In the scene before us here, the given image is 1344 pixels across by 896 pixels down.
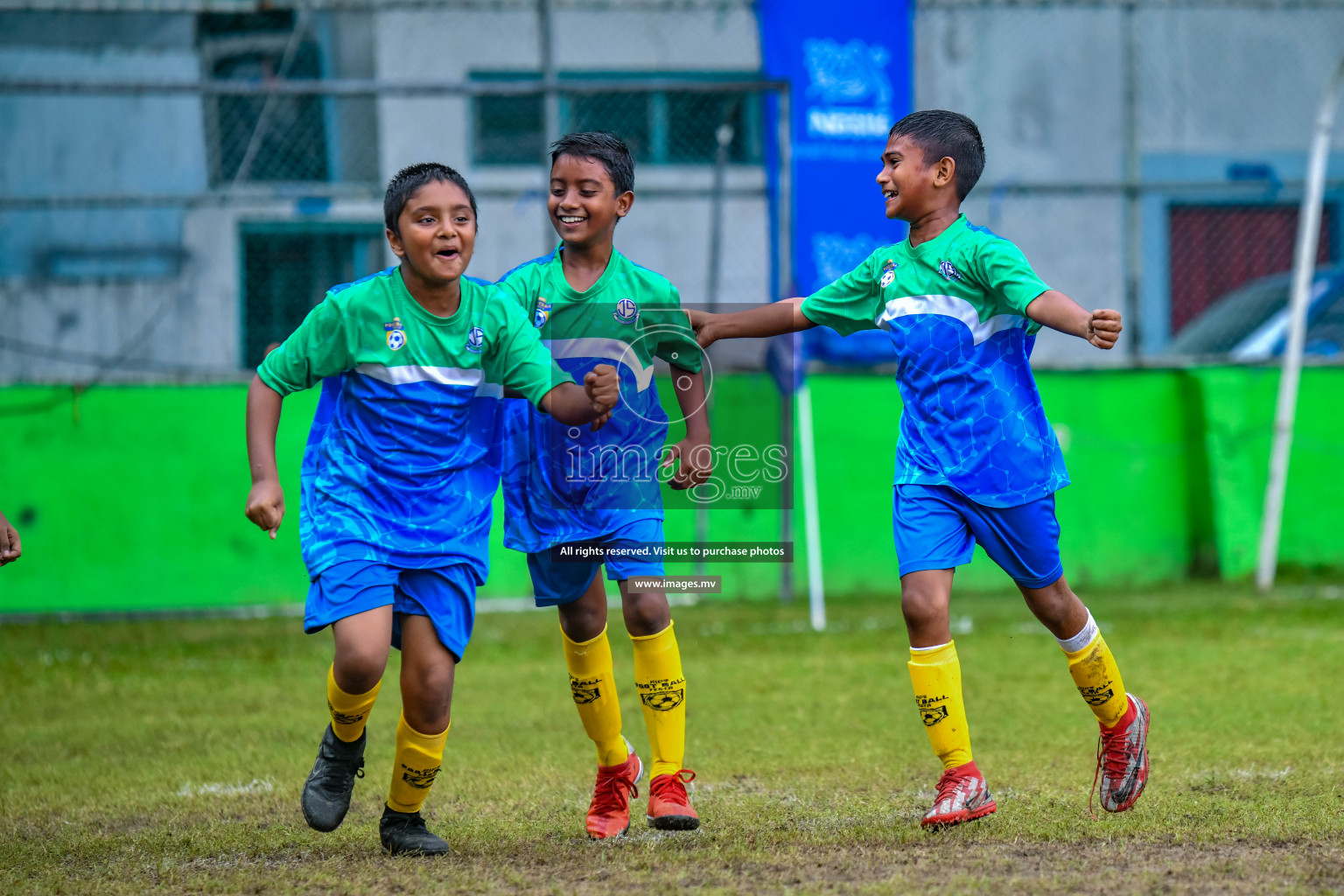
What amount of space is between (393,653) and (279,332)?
5.02m

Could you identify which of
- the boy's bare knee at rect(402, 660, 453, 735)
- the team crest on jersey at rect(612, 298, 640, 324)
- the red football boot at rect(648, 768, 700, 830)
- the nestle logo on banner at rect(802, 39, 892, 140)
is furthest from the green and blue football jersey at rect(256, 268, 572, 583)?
the nestle logo on banner at rect(802, 39, 892, 140)

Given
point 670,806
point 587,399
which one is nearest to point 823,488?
point 670,806

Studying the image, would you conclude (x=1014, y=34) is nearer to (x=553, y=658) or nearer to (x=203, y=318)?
(x=203, y=318)

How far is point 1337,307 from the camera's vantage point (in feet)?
35.6

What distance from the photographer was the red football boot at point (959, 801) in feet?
12.1

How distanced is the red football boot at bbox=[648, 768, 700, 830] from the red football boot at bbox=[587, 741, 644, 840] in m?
0.09

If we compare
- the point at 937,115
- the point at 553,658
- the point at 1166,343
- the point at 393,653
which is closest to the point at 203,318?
the point at 393,653

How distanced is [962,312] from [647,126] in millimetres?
9792

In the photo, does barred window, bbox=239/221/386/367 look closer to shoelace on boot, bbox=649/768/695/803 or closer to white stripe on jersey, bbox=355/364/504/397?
white stripe on jersey, bbox=355/364/504/397

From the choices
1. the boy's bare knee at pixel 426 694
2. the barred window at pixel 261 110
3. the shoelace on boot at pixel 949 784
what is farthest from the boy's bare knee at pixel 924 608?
the barred window at pixel 261 110

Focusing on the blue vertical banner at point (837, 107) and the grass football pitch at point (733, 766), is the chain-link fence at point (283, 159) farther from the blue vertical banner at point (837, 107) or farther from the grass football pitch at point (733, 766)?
the grass football pitch at point (733, 766)

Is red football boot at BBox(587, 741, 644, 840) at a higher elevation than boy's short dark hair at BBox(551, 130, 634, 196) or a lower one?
lower

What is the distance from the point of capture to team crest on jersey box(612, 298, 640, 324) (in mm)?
4125

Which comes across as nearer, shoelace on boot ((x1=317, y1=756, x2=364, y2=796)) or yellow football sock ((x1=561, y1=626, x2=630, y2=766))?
shoelace on boot ((x1=317, y1=756, x2=364, y2=796))
